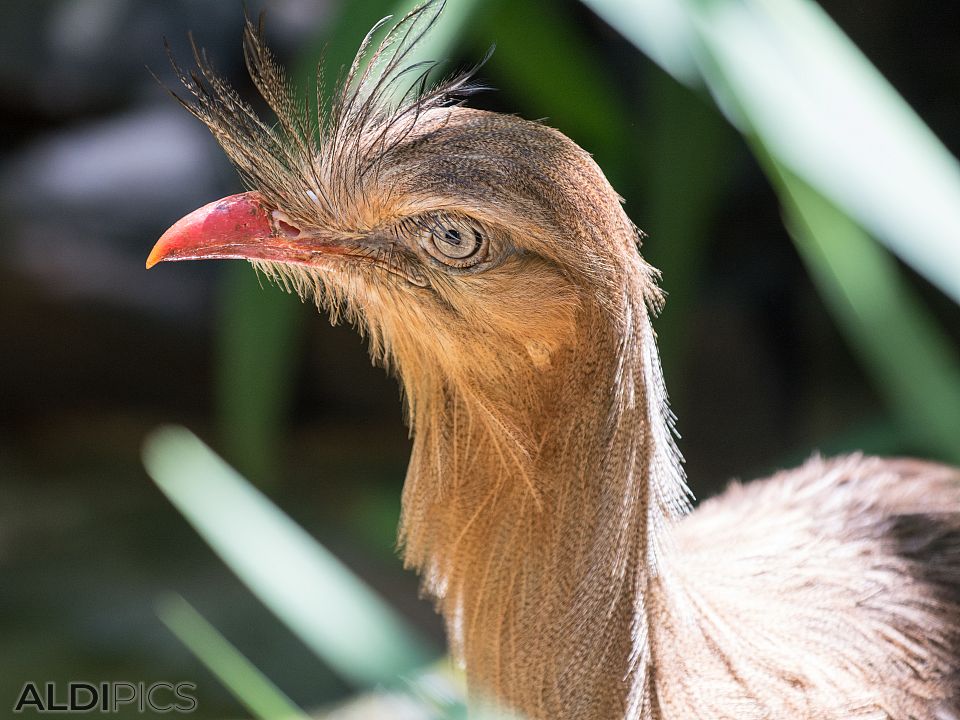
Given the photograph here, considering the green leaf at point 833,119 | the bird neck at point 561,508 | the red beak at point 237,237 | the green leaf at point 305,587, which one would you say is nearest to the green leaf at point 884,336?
the green leaf at point 833,119

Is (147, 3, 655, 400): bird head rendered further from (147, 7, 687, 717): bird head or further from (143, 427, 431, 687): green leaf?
(143, 427, 431, 687): green leaf

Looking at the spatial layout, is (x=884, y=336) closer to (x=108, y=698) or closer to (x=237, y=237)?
(x=237, y=237)

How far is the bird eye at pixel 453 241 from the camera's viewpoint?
1.24 meters

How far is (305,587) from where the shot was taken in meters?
1.04

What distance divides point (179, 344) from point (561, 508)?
10.5 ft

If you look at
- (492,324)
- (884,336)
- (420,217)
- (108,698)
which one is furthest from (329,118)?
(108,698)

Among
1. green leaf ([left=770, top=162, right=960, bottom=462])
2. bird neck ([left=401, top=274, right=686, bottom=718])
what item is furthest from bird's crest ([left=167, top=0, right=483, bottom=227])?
green leaf ([left=770, top=162, right=960, bottom=462])

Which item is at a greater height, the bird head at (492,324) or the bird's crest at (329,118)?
the bird's crest at (329,118)

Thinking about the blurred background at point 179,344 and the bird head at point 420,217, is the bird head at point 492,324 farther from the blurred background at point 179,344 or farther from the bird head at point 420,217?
the blurred background at point 179,344

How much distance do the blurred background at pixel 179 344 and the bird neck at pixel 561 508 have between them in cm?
192

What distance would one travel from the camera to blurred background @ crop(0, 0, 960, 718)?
3510 mm

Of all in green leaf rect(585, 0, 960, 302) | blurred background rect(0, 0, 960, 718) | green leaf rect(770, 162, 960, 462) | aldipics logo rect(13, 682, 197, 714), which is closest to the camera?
green leaf rect(585, 0, 960, 302)

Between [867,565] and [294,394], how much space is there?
300 centimetres

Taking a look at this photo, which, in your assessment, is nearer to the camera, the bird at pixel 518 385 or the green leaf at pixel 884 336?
the green leaf at pixel 884 336
